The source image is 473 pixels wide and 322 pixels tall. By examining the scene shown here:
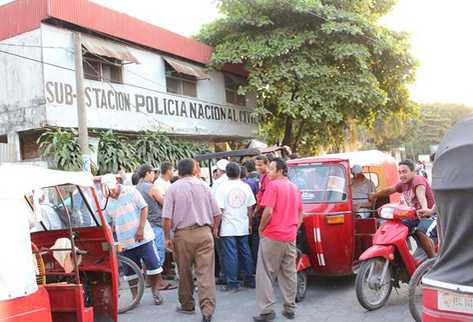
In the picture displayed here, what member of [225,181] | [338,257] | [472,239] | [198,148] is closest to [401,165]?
[338,257]

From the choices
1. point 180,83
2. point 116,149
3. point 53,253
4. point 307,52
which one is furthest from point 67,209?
point 307,52

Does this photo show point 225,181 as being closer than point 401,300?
No

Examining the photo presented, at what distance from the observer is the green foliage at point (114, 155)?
1344 cm

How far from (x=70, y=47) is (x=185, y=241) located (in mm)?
9832

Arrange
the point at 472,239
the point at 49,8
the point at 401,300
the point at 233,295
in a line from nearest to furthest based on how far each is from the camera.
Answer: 1. the point at 472,239
2. the point at 401,300
3. the point at 233,295
4. the point at 49,8

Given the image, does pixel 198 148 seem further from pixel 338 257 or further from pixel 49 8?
pixel 338 257

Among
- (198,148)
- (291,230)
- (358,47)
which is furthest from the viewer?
(358,47)

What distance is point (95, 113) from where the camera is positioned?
47.2 feet

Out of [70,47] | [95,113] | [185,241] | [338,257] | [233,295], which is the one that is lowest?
[233,295]

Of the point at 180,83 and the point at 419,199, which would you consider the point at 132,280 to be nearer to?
the point at 419,199

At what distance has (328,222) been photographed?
6.36 metres

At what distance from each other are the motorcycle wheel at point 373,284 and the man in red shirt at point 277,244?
72 cm

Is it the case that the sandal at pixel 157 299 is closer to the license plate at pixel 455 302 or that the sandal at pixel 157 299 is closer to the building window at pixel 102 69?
the license plate at pixel 455 302

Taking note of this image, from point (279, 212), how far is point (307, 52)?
46.3 ft
